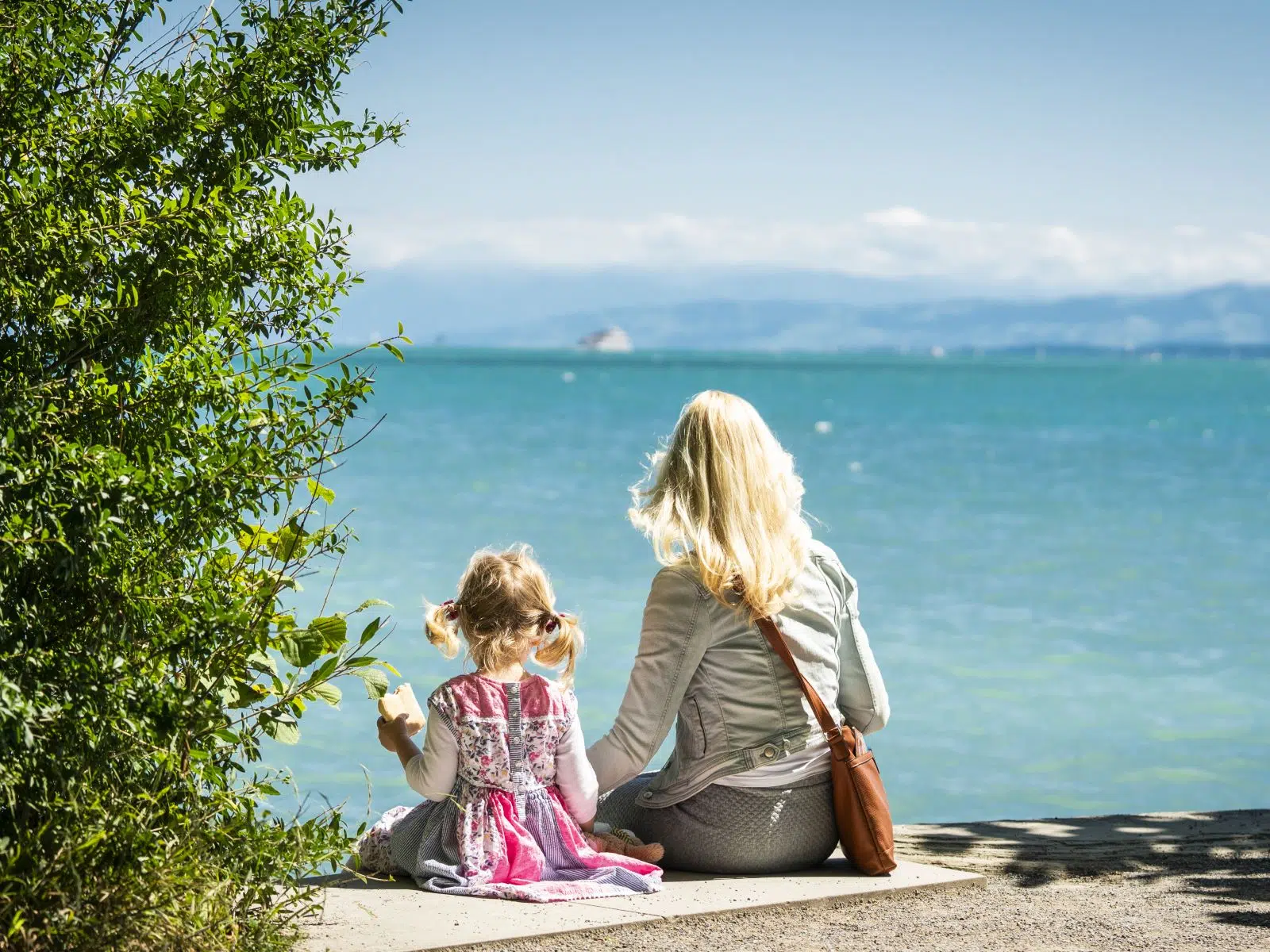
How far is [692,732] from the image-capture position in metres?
4.07

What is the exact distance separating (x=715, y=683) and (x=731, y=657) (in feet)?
0.30

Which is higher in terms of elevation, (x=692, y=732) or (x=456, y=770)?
(x=692, y=732)

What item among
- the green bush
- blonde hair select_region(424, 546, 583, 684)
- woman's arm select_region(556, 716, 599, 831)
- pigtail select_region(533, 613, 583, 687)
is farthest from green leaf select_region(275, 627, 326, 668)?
woman's arm select_region(556, 716, 599, 831)

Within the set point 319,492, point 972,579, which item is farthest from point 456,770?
point 972,579

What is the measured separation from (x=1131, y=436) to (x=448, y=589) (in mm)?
34551

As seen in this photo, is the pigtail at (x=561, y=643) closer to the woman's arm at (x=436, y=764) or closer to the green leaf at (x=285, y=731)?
the woman's arm at (x=436, y=764)

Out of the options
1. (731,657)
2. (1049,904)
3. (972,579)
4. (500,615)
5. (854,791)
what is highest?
(972,579)

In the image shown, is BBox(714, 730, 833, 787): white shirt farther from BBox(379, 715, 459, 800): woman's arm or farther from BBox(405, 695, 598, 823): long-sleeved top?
BBox(379, 715, 459, 800): woman's arm

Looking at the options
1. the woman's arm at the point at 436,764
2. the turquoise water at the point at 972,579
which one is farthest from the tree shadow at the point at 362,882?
the turquoise water at the point at 972,579

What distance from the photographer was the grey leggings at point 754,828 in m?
4.04

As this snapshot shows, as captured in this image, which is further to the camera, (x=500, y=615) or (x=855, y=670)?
(x=855, y=670)

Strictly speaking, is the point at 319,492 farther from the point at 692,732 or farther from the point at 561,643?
the point at 692,732

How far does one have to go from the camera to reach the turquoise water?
10055mm

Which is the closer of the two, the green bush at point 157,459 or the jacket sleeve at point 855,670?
the green bush at point 157,459
